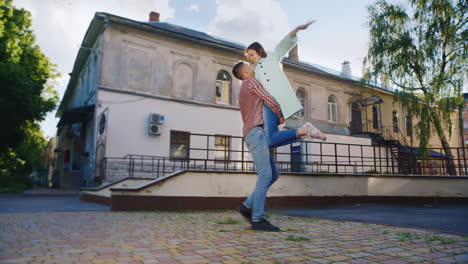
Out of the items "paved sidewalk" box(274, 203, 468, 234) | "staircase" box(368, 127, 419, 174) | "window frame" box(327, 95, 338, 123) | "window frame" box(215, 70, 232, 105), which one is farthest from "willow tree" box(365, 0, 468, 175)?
"paved sidewalk" box(274, 203, 468, 234)

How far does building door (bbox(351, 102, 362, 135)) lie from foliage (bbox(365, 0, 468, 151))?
24.7ft

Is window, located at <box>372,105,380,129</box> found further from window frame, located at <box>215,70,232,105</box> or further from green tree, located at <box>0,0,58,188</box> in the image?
green tree, located at <box>0,0,58,188</box>

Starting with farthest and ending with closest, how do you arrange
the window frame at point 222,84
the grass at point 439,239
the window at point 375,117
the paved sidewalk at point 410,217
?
1. the window at point 375,117
2. the window frame at point 222,84
3. the paved sidewalk at point 410,217
4. the grass at point 439,239

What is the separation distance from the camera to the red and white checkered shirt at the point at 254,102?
12.8 feet

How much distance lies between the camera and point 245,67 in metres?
4.18

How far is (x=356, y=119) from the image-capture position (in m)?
26.8

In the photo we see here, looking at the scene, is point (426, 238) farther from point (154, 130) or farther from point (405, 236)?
point (154, 130)

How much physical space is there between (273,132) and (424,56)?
17104 millimetres

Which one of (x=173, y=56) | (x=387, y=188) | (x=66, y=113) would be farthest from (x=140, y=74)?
(x=387, y=188)

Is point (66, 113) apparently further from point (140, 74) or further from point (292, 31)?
point (292, 31)

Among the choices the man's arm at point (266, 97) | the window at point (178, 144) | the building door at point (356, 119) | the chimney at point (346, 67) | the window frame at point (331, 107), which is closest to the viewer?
the man's arm at point (266, 97)

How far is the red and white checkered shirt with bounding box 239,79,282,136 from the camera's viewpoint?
3896 mm

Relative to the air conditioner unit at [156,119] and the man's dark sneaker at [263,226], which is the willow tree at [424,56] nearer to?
the air conditioner unit at [156,119]

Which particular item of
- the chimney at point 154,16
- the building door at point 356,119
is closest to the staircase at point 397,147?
the building door at point 356,119
